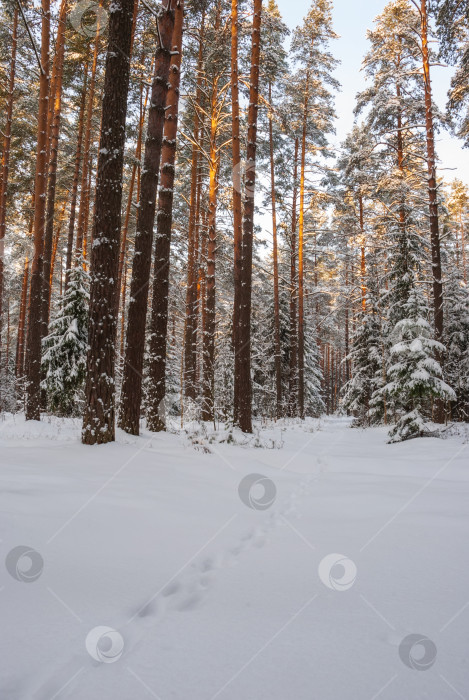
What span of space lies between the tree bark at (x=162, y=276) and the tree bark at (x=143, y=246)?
0.79 metres

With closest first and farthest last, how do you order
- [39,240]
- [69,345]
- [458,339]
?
[39,240]
[69,345]
[458,339]

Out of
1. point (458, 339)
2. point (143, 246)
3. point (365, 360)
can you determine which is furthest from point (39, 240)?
point (458, 339)

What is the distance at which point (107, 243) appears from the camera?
546 cm

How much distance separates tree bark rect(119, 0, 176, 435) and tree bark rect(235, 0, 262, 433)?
3016 millimetres

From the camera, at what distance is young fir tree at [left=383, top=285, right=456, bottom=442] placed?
980cm

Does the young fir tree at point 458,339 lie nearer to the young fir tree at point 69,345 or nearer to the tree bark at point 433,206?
the tree bark at point 433,206

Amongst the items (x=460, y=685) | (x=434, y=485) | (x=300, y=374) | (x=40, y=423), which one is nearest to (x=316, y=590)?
(x=460, y=685)

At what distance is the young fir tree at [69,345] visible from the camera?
11.8m

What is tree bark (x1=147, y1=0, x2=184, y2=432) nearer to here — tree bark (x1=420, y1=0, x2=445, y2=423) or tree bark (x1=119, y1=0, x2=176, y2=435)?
tree bark (x1=119, y1=0, x2=176, y2=435)

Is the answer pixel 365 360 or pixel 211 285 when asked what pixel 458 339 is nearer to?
pixel 365 360

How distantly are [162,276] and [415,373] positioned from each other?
21.9 feet

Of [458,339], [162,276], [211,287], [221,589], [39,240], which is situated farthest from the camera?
[458,339]

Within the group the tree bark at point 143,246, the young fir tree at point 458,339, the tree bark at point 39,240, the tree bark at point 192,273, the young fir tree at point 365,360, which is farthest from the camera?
the young fir tree at point 365,360

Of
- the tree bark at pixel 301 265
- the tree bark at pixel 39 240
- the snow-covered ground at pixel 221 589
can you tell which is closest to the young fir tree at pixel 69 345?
the tree bark at pixel 39 240
